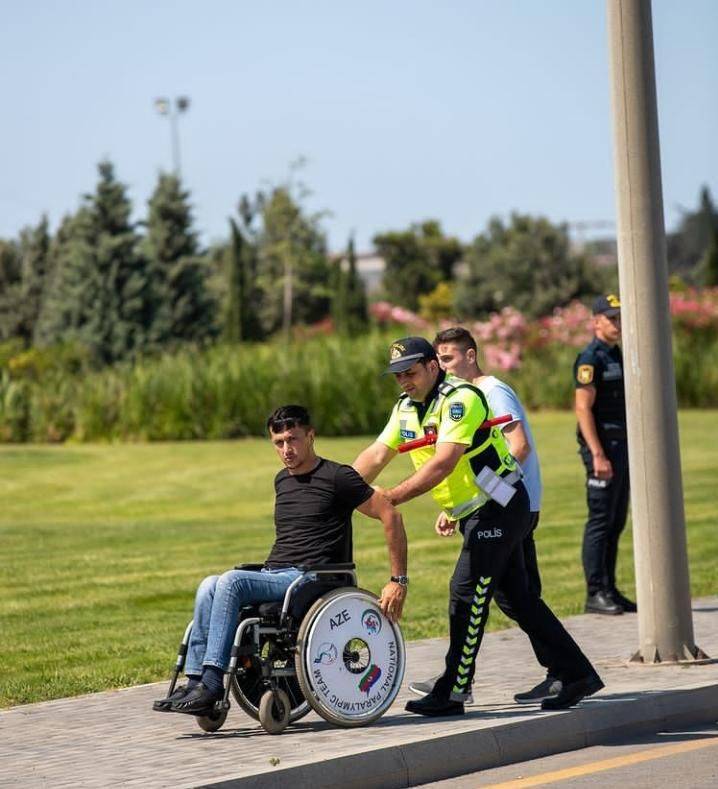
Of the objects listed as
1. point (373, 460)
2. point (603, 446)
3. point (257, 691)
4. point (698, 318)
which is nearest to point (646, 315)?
point (373, 460)

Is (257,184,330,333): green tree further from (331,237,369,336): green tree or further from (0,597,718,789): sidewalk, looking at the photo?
(0,597,718,789): sidewalk

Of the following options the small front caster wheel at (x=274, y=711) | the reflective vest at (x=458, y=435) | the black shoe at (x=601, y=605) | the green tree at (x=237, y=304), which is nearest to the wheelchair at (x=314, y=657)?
the small front caster wheel at (x=274, y=711)

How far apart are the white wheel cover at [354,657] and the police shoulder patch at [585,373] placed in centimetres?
387

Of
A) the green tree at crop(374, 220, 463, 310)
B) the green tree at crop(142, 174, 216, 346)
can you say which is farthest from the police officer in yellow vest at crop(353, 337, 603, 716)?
the green tree at crop(374, 220, 463, 310)

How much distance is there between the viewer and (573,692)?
8.17 metres

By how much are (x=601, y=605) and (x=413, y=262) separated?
297 feet

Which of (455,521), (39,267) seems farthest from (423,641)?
(39,267)

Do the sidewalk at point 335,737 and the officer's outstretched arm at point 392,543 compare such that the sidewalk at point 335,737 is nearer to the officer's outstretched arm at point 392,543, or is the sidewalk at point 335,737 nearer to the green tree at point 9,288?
the officer's outstretched arm at point 392,543

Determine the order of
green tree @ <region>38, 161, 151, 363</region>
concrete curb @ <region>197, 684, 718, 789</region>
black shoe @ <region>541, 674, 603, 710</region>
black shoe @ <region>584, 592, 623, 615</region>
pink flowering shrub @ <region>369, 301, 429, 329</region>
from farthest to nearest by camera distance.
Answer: green tree @ <region>38, 161, 151, 363</region>
pink flowering shrub @ <region>369, 301, 429, 329</region>
black shoe @ <region>584, 592, 623, 615</region>
black shoe @ <region>541, 674, 603, 710</region>
concrete curb @ <region>197, 684, 718, 789</region>

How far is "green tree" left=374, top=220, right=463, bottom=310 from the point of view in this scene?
330 ft

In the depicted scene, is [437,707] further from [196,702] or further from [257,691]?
[196,702]

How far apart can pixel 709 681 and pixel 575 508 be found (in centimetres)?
1190

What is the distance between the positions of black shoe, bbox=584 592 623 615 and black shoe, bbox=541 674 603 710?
3.36m

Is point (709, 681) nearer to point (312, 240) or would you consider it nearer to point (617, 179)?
point (617, 179)
